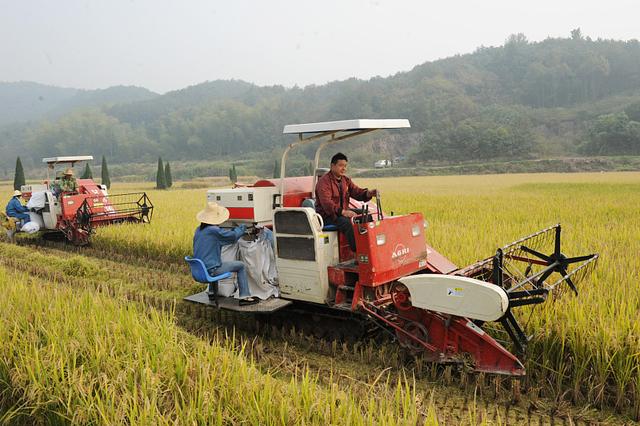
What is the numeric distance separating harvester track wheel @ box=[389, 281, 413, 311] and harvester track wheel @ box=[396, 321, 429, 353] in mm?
169

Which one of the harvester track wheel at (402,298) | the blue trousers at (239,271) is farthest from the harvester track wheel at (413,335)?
the blue trousers at (239,271)

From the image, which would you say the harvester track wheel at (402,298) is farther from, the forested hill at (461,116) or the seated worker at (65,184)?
the forested hill at (461,116)

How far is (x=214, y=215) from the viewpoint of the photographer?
6266 mm

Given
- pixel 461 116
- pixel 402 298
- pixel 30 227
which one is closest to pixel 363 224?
pixel 402 298

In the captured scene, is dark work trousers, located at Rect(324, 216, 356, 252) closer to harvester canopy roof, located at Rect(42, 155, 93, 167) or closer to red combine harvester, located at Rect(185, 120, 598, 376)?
red combine harvester, located at Rect(185, 120, 598, 376)

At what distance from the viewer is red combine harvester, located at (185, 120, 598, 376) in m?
4.31

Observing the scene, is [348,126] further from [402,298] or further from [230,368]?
[230,368]

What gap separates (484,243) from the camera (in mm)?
8578

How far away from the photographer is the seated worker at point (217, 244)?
621cm

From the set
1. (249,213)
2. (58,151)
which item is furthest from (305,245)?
(58,151)

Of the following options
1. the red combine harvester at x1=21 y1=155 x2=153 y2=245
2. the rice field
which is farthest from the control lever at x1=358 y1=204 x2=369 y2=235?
the red combine harvester at x1=21 y1=155 x2=153 y2=245

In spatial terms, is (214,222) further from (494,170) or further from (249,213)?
(494,170)

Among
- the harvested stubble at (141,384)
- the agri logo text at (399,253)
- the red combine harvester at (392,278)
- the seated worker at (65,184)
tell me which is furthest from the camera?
the seated worker at (65,184)

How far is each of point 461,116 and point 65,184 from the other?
109566 mm
